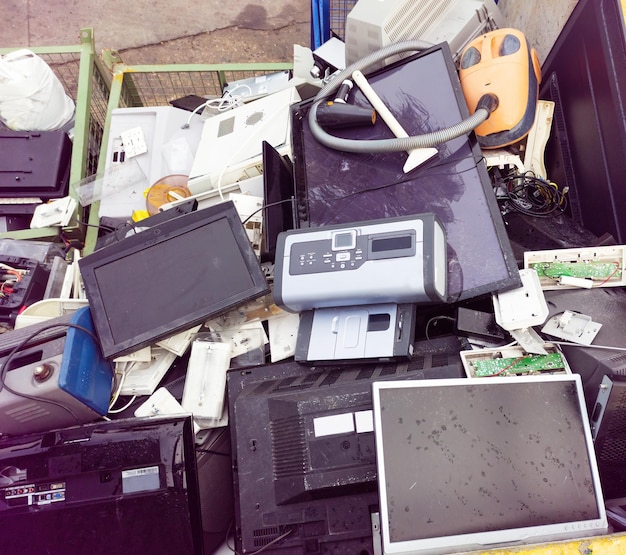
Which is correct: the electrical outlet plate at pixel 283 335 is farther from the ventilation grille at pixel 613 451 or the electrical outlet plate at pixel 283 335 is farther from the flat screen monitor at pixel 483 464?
the ventilation grille at pixel 613 451

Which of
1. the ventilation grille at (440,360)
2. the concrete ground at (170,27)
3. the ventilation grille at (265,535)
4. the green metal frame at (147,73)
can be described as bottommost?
the ventilation grille at (265,535)

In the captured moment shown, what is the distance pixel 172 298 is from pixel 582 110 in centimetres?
136

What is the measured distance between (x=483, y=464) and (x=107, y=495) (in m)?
0.88

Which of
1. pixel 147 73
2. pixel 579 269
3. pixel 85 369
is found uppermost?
pixel 147 73

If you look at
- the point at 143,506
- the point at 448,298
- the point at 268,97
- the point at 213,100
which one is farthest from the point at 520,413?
the point at 213,100

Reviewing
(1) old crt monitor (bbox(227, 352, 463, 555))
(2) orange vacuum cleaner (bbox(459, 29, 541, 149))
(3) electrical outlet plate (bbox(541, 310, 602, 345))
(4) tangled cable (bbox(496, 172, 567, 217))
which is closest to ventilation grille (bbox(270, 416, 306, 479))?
(1) old crt monitor (bbox(227, 352, 463, 555))

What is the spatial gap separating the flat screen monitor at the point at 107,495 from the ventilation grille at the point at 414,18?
135cm

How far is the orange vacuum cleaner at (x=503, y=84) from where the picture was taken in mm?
1564

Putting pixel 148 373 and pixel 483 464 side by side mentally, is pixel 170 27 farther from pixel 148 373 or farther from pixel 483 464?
pixel 483 464

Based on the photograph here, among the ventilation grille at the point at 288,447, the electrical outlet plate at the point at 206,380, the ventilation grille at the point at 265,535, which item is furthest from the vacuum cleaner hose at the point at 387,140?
the ventilation grille at the point at 265,535

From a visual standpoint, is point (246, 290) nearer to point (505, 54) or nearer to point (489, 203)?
point (489, 203)

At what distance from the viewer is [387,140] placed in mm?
1479

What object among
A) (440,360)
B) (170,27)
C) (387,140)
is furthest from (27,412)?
(170,27)

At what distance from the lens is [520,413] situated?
1088mm
